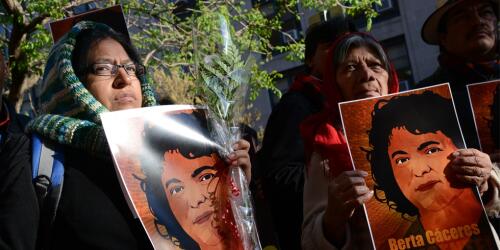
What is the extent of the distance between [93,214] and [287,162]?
3.66ft

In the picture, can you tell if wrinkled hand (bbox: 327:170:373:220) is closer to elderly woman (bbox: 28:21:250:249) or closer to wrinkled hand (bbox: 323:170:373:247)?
wrinkled hand (bbox: 323:170:373:247)

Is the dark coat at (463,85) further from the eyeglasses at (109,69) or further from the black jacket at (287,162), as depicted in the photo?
the eyeglasses at (109,69)

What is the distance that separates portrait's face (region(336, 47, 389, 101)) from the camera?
2057 millimetres

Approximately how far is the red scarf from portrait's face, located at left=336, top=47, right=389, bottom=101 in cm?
4

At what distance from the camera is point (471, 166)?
1.82m

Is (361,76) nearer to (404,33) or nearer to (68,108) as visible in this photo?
(68,108)

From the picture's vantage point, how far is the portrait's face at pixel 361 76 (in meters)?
2.06

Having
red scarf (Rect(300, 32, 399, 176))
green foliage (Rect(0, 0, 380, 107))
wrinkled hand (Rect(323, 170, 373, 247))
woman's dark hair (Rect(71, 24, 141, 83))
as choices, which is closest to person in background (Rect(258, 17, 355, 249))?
red scarf (Rect(300, 32, 399, 176))

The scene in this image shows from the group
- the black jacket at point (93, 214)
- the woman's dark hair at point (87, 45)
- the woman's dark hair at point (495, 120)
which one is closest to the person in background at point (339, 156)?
the woman's dark hair at point (495, 120)

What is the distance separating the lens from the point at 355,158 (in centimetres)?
183

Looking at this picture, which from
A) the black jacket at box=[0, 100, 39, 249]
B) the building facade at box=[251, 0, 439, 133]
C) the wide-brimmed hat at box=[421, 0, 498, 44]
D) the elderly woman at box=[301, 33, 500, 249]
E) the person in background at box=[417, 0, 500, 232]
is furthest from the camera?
the building facade at box=[251, 0, 439, 133]

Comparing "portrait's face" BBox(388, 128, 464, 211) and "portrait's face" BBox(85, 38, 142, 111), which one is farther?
"portrait's face" BBox(85, 38, 142, 111)

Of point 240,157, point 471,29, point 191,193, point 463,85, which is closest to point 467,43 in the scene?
point 471,29

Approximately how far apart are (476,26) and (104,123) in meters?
1.67
